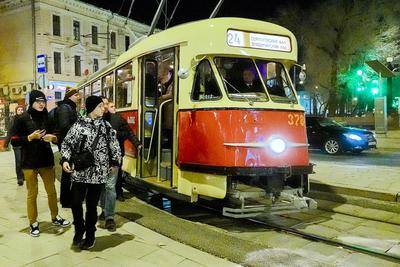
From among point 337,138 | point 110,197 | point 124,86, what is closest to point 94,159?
point 110,197

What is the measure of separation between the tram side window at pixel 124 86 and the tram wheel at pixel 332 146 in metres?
9.46

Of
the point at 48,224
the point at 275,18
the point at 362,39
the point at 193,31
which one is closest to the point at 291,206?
the point at 193,31

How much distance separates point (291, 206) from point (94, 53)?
1588 inches

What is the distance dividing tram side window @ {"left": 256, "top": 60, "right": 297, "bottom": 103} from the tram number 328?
0.36m

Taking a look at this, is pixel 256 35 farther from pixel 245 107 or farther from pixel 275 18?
pixel 275 18

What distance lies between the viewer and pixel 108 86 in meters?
10.2

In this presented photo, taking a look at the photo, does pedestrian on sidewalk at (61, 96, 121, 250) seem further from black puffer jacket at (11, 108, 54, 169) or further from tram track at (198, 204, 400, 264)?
tram track at (198, 204, 400, 264)

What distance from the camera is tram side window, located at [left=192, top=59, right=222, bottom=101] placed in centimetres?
655

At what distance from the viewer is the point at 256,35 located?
21.7 ft

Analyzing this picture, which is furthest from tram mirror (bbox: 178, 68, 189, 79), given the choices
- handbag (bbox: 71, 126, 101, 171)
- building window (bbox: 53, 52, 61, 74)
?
building window (bbox: 53, 52, 61, 74)

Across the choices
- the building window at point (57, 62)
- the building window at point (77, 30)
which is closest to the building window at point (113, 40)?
the building window at point (77, 30)

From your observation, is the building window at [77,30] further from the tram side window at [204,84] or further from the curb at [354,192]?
the tram side window at [204,84]

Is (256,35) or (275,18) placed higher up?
(275,18)

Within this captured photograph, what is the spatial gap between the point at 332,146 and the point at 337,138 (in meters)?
0.35
